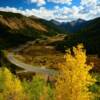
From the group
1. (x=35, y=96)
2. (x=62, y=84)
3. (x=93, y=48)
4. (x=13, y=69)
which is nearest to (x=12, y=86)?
(x=35, y=96)

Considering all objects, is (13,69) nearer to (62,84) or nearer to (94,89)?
(94,89)

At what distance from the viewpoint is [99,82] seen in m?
79.1

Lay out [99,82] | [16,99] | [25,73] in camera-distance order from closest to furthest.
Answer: [16,99]
[99,82]
[25,73]

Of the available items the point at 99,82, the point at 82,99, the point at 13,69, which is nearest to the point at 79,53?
the point at 82,99

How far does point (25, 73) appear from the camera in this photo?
110 m

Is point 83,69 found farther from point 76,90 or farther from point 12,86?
point 12,86

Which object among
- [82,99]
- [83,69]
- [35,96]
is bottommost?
[35,96]

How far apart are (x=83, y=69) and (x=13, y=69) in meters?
95.5

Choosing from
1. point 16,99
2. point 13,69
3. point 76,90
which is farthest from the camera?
point 13,69

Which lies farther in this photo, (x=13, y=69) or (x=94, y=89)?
(x=13, y=69)

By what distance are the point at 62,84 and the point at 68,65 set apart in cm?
188

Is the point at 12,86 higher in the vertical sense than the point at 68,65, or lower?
lower

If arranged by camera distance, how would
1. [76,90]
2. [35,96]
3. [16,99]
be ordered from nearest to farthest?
[76,90], [16,99], [35,96]

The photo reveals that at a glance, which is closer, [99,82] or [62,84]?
[62,84]
